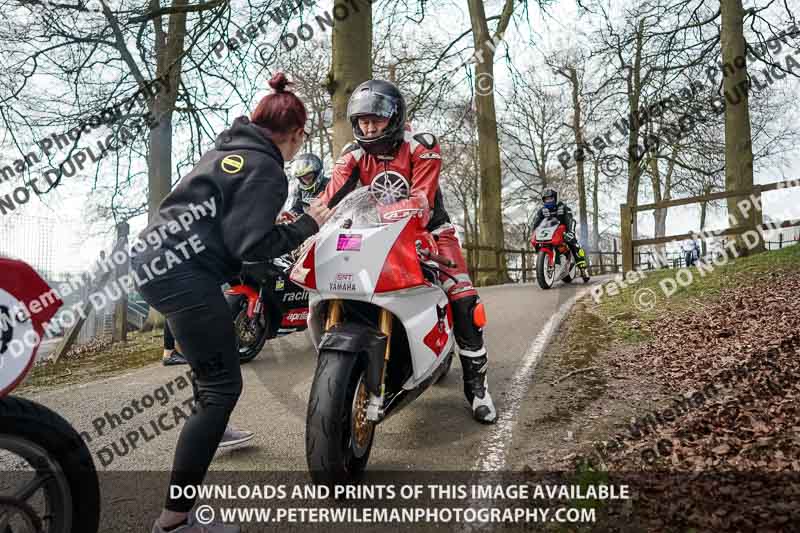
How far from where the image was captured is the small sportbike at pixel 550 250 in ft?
35.6

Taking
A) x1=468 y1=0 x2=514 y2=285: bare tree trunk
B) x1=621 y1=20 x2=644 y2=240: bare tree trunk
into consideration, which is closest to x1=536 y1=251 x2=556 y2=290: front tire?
x1=621 y1=20 x2=644 y2=240: bare tree trunk

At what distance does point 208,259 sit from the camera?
241cm

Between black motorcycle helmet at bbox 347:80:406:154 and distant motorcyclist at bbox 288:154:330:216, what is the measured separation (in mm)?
2768

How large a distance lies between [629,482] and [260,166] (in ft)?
7.21

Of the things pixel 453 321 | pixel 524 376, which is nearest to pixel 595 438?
pixel 453 321

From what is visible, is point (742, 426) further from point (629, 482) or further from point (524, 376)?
point (524, 376)

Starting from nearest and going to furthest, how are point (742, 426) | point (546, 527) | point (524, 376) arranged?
point (546, 527) < point (742, 426) < point (524, 376)

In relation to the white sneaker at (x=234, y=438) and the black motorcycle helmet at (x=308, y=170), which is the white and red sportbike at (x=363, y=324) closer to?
the white sneaker at (x=234, y=438)

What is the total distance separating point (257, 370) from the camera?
17.5 ft

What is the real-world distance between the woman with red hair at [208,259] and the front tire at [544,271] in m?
8.84

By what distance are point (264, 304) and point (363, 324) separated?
315 cm

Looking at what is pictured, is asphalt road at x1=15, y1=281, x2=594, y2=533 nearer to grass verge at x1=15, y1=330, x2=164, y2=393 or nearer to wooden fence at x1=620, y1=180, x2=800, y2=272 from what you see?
grass verge at x1=15, y1=330, x2=164, y2=393

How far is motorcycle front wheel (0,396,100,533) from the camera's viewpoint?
1.81m

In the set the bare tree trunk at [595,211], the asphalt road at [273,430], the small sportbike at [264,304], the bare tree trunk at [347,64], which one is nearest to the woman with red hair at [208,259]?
the asphalt road at [273,430]
